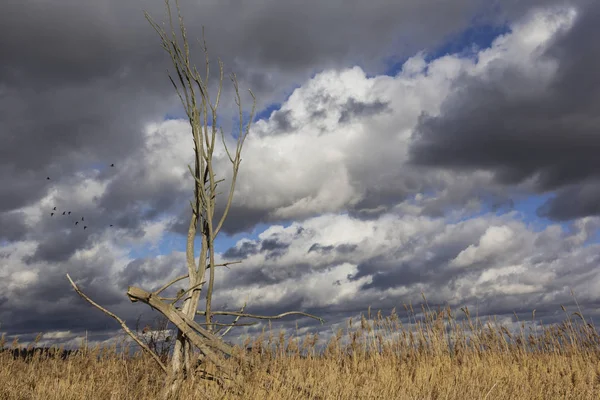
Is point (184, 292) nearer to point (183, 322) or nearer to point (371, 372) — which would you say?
point (183, 322)

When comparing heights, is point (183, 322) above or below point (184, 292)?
below

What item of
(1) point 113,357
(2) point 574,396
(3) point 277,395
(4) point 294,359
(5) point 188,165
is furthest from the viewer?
(1) point 113,357

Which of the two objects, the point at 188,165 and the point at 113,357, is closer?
the point at 188,165

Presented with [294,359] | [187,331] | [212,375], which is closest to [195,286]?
[187,331]

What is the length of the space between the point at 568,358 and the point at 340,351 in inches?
188

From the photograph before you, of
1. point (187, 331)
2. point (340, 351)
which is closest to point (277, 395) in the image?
point (187, 331)

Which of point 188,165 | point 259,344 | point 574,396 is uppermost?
point 188,165

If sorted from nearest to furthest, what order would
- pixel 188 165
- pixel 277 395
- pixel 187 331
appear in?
pixel 277 395
pixel 187 331
pixel 188 165

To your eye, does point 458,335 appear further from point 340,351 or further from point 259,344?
point 259,344

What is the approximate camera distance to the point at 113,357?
792cm

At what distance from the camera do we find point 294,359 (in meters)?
6.93

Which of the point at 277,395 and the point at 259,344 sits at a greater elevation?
the point at 259,344

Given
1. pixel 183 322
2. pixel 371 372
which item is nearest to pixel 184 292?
pixel 183 322

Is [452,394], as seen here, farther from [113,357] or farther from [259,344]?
[113,357]
